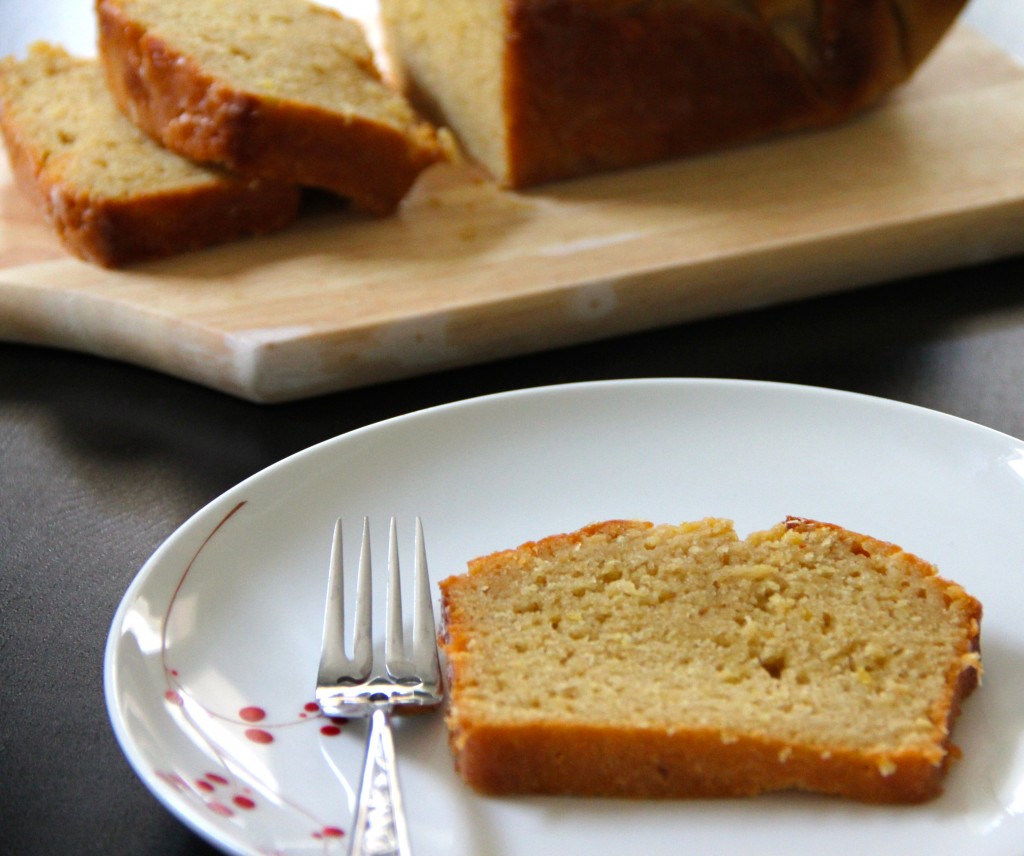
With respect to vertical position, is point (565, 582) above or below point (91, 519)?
above

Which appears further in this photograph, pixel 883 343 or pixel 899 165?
pixel 899 165

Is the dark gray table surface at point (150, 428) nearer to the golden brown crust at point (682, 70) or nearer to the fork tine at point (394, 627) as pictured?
the fork tine at point (394, 627)

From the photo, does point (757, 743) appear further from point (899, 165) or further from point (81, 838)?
point (899, 165)

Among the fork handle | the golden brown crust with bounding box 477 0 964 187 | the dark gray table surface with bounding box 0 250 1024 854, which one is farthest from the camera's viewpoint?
the golden brown crust with bounding box 477 0 964 187

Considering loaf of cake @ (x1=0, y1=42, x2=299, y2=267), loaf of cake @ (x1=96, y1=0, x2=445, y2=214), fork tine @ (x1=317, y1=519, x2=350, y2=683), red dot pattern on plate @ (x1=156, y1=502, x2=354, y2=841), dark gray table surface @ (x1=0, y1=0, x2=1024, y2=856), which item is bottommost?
dark gray table surface @ (x1=0, y1=0, x2=1024, y2=856)

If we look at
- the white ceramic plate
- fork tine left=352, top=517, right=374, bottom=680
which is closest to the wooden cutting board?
the white ceramic plate

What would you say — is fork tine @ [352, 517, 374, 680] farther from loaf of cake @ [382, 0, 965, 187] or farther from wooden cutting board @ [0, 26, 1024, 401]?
loaf of cake @ [382, 0, 965, 187]

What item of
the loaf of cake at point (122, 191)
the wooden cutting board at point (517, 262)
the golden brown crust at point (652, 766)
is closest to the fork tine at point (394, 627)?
the golden brown crust at point (652, 766)

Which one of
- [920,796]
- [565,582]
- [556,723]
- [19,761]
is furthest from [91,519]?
[920,796]
